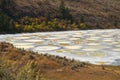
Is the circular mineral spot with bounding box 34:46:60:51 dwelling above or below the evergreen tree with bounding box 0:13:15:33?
above

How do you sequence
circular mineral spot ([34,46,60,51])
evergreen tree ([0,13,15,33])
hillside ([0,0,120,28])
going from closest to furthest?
circular mineral spot ([34,46,60,51]), evergreen tree ([0,13,15,33]), hillside ([0,0,120,28])

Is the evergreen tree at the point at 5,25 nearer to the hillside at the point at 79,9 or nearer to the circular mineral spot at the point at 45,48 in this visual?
the hillside at the point at 79,9

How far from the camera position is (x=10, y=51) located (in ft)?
49.4

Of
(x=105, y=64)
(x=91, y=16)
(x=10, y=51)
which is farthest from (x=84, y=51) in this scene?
(x=91, y=16)

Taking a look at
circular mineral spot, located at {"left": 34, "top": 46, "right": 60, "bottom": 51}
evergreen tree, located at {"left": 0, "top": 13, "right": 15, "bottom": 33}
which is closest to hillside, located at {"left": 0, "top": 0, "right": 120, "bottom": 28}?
evergreen tree, located at {"left": 0, "top": 13, "right": 15, "bottom": 33}

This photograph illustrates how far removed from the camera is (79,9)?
1972 inches

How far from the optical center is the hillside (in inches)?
1668

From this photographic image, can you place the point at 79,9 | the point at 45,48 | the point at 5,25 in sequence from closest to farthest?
the point at 45,48
the point at 5,25
the point at 79,9

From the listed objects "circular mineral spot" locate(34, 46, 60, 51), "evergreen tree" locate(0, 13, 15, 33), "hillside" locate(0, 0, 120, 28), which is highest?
"circular mineral spot" locate(34, 46, 60, 51)

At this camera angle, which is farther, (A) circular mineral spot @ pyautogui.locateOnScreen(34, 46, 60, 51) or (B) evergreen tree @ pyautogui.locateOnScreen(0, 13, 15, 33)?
(B) evergreen tree @ pyautogui.locateOnScreen(0, 13, 15, 33)

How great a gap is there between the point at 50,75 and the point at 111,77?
2.27 meters

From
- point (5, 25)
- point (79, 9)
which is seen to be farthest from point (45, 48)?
point (79, 9)

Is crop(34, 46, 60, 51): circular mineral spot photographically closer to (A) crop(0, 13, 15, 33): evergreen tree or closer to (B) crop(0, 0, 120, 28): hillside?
(A) crop(0, 13, 15, 33): evergreen tree

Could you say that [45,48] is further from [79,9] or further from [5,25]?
[79,9]
